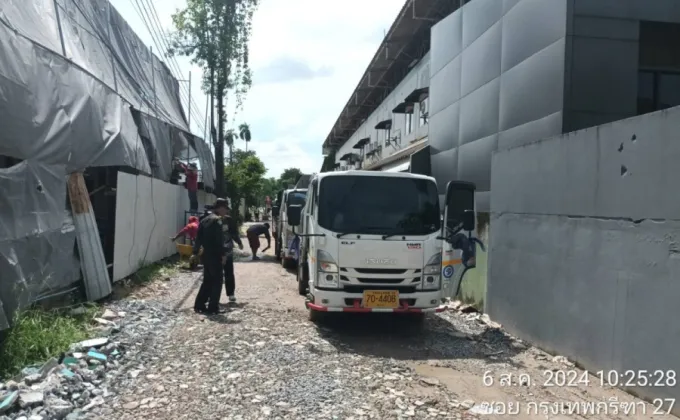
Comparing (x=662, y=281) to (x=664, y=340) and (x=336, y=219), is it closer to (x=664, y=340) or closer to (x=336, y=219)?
(x=664, y=340)

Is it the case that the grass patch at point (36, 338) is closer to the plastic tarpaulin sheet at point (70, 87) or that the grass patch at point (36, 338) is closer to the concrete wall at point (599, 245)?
the plastic tarpaulin sheet at point (70, 87)

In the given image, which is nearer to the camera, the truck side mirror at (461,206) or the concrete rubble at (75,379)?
the concrete rubble at (75,379)

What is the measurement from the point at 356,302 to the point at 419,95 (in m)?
12.9

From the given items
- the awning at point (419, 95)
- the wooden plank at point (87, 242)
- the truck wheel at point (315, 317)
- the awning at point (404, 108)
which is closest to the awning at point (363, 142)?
the awning at point (404, 108)

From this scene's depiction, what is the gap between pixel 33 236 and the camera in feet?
19.6

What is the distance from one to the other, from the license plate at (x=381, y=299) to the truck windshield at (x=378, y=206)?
0.79 meters

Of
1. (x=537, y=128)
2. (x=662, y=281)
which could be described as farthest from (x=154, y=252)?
(x=662, y=281)

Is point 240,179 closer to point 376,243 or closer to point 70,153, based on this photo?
point 70,153

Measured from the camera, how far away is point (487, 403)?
4.76 m

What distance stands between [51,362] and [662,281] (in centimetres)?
562

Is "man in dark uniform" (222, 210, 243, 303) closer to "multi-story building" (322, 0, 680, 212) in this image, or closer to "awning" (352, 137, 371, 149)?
"multi-story building" (322, 0, 680, 212)

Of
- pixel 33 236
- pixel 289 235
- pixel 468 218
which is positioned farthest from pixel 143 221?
pixel 468 218

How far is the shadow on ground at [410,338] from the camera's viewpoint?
640cm

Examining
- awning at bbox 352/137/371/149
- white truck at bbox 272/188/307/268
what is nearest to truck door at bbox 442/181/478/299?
white truck at bbox 272/188/307/268
